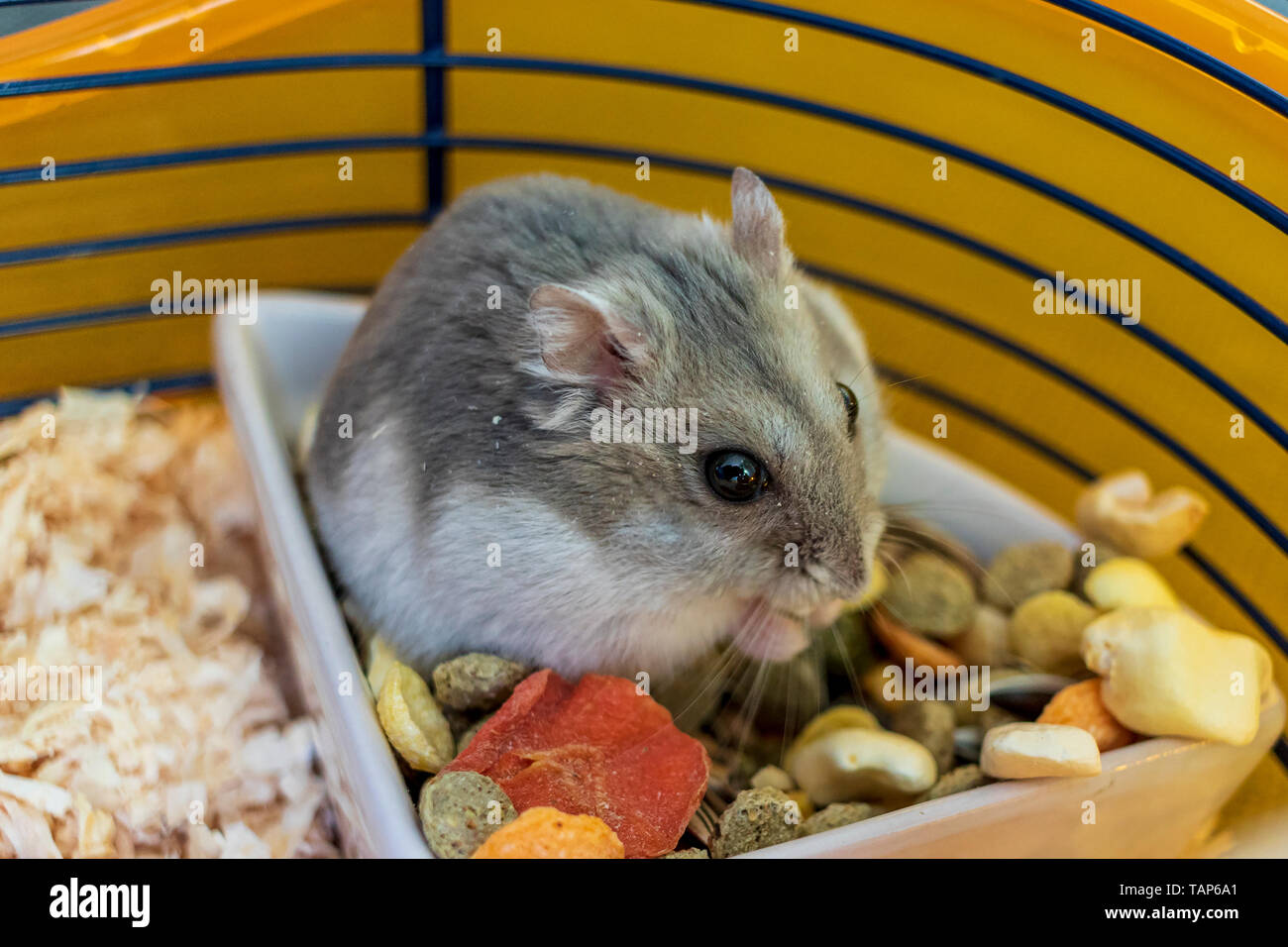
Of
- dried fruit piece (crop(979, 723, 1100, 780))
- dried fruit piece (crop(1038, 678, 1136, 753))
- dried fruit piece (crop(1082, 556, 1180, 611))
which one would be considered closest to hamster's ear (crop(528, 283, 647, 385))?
dried fruit piece (crop(979, 723, 1100, 780))

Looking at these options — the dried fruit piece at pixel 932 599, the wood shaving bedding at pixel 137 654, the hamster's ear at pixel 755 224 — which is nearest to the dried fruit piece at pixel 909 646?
the dried fruit piece at pixel 932 599

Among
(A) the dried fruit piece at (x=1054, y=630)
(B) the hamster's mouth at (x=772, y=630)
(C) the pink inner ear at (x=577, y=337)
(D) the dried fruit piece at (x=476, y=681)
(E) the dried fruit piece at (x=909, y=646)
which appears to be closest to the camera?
(C) the pink inner ear at (x=577, y=337)

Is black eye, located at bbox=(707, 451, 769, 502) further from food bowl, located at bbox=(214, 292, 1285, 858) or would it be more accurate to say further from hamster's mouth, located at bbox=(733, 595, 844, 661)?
food bowl, located at bbox=(214, 292, 1285, 858)

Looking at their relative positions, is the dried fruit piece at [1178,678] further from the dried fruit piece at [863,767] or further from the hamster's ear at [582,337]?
the hamster's ear at [582,337]

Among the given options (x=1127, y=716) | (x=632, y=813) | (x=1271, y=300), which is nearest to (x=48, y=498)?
(x=632, y=813)

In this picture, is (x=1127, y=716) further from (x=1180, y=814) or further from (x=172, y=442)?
(x=172, y=442)

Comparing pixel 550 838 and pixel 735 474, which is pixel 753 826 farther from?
pixel 735 474
